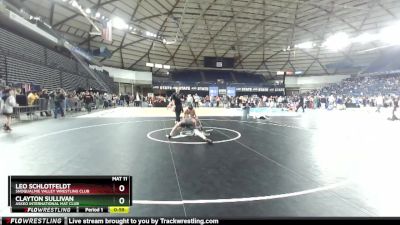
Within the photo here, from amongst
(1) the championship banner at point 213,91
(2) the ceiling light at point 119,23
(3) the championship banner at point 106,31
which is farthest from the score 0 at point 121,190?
(1) the championship banner at point 213,91

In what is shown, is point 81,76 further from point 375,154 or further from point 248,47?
point 375,154

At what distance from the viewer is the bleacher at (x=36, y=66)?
18.9 metres

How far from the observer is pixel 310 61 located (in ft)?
161

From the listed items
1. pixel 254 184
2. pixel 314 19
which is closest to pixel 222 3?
pixel 314 19

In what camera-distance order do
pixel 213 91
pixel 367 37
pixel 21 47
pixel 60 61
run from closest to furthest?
pixel 21 47 < pixel 60 61 < pixel 367 37 < pixel 213 91

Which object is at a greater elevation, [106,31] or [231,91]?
[106,31]

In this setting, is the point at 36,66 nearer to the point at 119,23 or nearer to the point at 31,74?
the point at 31,74
